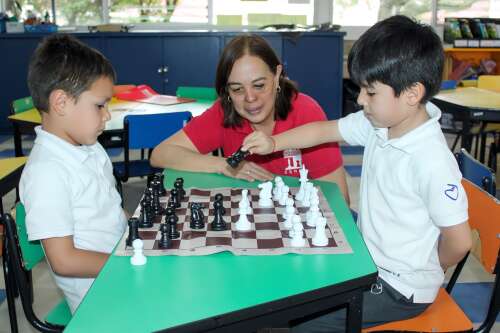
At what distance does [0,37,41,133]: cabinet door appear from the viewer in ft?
20.8

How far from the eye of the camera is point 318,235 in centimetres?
138

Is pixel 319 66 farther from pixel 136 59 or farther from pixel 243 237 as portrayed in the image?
pixel 243 237

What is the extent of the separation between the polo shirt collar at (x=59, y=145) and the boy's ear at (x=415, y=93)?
2.99 feet

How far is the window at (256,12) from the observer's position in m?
7.38

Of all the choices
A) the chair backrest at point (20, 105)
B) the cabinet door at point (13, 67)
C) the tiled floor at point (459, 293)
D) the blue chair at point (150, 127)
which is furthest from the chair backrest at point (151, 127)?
the cabinet door at point (13, 67)

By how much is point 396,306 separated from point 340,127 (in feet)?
2.13

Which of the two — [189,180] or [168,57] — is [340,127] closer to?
[189,180]

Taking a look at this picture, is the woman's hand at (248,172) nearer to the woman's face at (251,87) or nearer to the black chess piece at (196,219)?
the woman's face at (251,87)

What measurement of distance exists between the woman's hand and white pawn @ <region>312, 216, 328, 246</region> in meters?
0.61

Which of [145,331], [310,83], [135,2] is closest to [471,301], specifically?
[145,331]

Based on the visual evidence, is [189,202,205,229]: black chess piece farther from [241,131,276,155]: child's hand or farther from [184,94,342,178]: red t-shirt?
[184,94,342,178]: red t-shirt

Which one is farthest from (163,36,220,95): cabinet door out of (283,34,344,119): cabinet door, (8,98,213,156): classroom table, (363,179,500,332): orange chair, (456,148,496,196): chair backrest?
(363,179,500,332): orange chair

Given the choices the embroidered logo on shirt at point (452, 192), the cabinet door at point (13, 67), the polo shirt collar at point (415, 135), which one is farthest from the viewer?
the cabinet door at point (13, 67)

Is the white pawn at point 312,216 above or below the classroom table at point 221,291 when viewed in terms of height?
above
